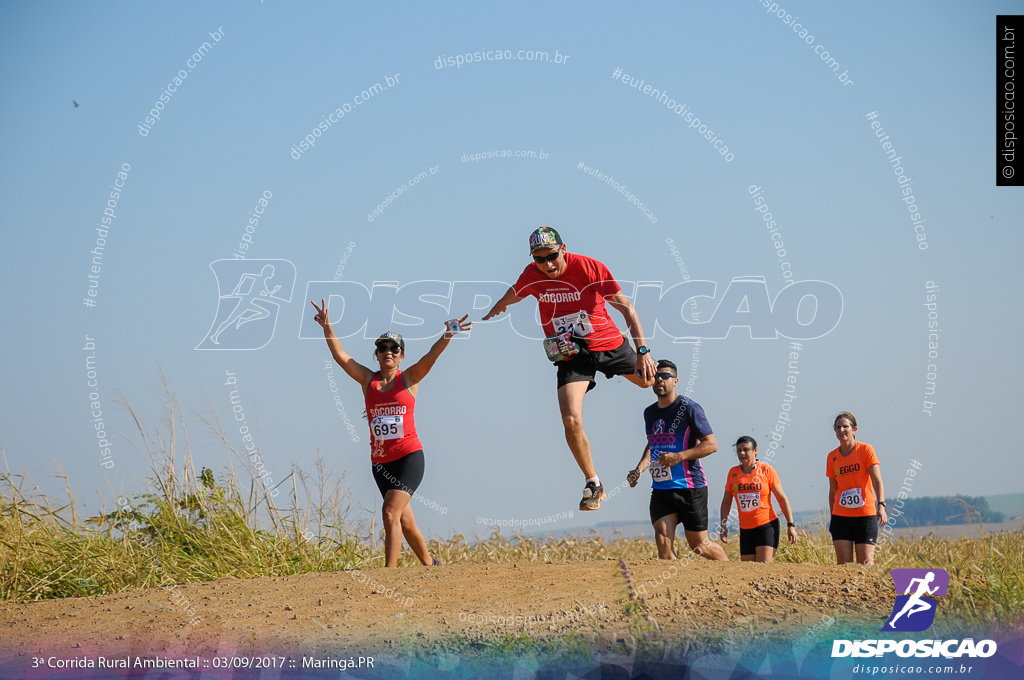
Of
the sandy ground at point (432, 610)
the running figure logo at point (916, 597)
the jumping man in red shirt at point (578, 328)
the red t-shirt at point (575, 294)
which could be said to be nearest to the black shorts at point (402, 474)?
the sandy ground at point (432, 610)

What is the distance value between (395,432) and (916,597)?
13.0ft

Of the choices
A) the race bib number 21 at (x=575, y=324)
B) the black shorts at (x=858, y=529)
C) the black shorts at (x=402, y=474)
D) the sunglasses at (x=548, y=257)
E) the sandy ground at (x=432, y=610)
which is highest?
the sunglasses at (x=548, y=257)

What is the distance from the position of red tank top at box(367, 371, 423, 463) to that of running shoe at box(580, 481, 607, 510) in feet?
4.58

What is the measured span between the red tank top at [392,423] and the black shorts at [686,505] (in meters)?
2.15

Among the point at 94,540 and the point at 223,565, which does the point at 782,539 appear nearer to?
the point at 223,565

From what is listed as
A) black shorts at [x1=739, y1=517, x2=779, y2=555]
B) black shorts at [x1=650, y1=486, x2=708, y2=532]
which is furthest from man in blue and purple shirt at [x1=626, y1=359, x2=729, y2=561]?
black shorts at [x1=739, y1=517, x2=779, y2=555]

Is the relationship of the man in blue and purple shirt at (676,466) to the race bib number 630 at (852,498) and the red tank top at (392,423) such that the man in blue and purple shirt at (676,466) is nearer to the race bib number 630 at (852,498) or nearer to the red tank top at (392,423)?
the race bib number 630 at (852,498)

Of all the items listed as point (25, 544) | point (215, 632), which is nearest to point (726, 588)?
point (215, 632)

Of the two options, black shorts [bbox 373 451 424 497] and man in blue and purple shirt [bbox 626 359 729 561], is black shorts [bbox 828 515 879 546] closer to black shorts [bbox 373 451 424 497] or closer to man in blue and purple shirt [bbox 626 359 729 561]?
man in blue and purple shirt [bbox 626 359 729 561]

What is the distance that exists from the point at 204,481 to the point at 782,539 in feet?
21.0

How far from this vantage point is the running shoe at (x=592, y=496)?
288 inches

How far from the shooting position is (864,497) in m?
7.72

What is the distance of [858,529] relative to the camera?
25.5 feet

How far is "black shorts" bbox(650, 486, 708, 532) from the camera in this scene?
7805mm
